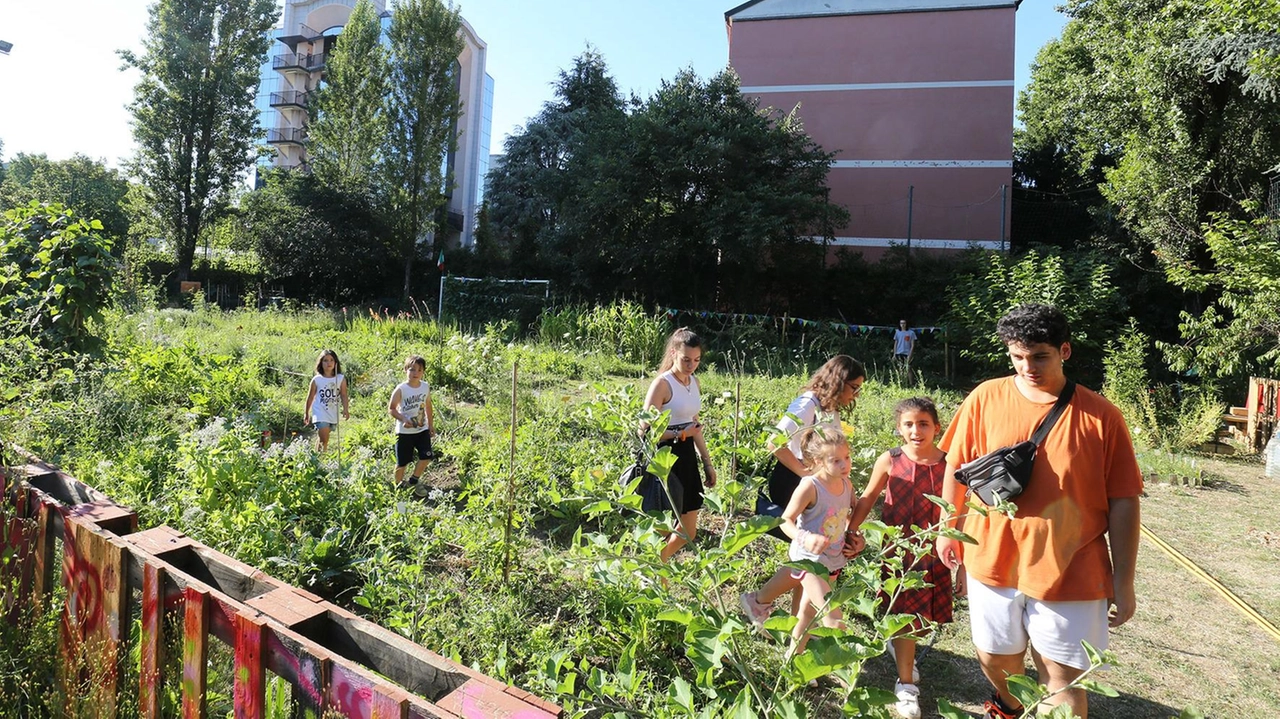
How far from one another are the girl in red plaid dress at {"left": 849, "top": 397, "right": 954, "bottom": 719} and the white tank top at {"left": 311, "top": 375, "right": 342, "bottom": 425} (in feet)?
15.1

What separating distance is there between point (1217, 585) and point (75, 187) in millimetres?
34938

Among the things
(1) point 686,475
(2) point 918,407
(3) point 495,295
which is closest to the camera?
(2) point 918,407

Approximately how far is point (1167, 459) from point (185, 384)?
421 inches

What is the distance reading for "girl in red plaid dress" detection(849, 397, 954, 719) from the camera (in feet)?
9.15

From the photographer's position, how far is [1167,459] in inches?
301

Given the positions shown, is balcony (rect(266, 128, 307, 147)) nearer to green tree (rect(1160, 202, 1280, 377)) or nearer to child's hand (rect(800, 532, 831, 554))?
green tree (rect(1160, 202, 1280, 377))

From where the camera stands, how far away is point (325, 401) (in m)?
5.79

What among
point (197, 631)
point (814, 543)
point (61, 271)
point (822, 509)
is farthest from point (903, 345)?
point (197, 631)

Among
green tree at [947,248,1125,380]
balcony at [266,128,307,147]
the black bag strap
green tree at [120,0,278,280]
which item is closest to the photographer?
the black bag strap

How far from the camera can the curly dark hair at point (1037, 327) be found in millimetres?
2197

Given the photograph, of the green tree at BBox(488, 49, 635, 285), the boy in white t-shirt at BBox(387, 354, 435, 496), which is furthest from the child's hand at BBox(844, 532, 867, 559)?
the green tree at BBox(488, 49, 635, 285)

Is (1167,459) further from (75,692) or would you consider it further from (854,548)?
(75,692)

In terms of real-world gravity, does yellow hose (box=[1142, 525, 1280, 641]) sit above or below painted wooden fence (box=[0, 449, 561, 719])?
below

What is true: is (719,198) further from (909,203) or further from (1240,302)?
(1240,302)
